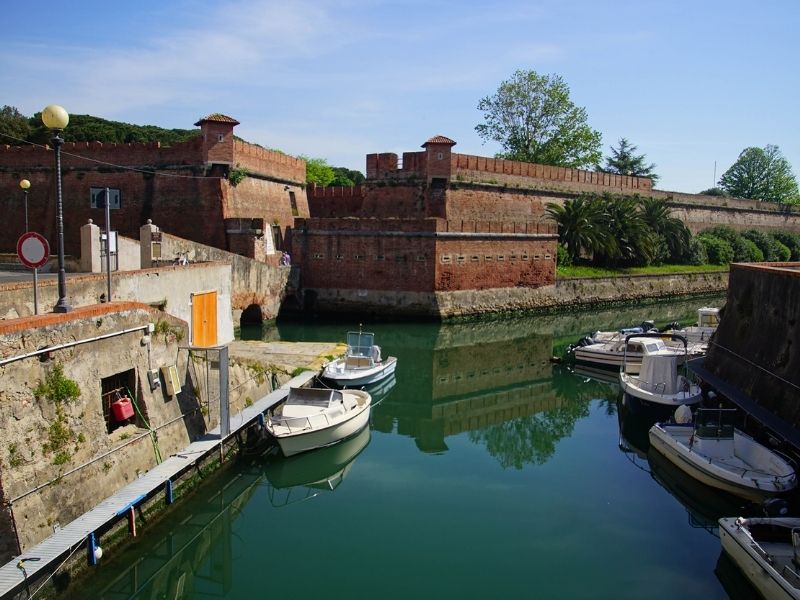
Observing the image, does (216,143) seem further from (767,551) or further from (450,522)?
(767,551)

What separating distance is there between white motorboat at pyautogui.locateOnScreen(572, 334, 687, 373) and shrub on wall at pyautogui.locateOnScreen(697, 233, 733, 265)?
2426 centimetres

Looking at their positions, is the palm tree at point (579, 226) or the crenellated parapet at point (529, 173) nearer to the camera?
the crenellated parapet at point (529, 173)

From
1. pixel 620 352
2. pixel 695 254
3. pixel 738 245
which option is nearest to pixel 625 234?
pixel 695 254

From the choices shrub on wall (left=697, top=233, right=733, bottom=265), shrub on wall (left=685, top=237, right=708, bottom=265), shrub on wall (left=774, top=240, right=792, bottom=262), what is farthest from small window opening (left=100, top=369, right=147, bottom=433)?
shrub on wall (left=774, top=240, right=792, bottom=262)

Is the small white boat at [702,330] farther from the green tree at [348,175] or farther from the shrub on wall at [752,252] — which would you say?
the green tree at [348,175]

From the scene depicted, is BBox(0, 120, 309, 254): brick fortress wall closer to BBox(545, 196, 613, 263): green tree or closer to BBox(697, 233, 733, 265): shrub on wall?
BBox(545, 196, 613, 263): green tree

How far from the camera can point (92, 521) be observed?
291 inches

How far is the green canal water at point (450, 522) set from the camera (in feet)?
25.0

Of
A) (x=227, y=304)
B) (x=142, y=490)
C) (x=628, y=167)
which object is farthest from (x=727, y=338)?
(x=628, y=167)

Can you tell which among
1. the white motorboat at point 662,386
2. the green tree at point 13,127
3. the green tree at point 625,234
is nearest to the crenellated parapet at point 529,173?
the green tree at point 625,234

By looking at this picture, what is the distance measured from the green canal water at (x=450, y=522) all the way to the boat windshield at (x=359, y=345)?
1658 mm

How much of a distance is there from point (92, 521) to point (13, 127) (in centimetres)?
3852

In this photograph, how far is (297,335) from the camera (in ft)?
71.7

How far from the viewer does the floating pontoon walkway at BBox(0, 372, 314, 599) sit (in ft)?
20.9
